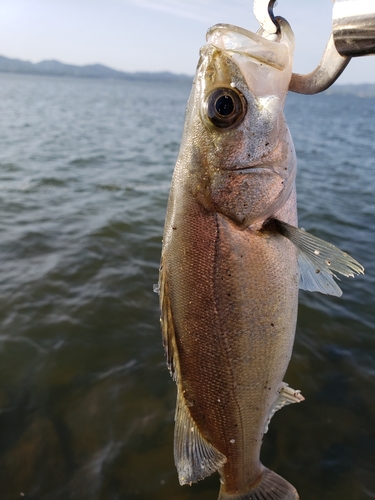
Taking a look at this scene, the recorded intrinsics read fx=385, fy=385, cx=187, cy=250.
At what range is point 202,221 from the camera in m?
2.01

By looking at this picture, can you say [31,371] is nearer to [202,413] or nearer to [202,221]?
[202,413]

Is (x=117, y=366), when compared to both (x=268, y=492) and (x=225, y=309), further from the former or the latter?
(x=225, y=309)

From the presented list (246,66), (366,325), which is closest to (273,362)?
(246,66)

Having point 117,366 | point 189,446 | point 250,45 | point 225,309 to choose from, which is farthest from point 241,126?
point 117,366

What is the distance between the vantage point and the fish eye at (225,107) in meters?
1.94

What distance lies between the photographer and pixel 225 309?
2021mm

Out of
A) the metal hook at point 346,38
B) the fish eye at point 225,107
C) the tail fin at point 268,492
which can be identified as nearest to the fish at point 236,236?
the fish eye at point 225,107

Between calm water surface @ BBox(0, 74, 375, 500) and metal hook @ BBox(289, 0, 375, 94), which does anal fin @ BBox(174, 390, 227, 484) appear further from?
metal hook @ BBox(289, 0, 375, 94)

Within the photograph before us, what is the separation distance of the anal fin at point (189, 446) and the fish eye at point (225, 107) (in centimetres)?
154

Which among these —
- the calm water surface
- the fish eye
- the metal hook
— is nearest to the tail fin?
the calm water surface

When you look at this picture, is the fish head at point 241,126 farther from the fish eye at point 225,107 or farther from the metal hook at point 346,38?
the metal hook at point 346,38

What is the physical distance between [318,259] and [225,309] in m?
0.55

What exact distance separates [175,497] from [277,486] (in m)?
1.51

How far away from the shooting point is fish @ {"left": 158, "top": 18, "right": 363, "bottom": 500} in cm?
194
